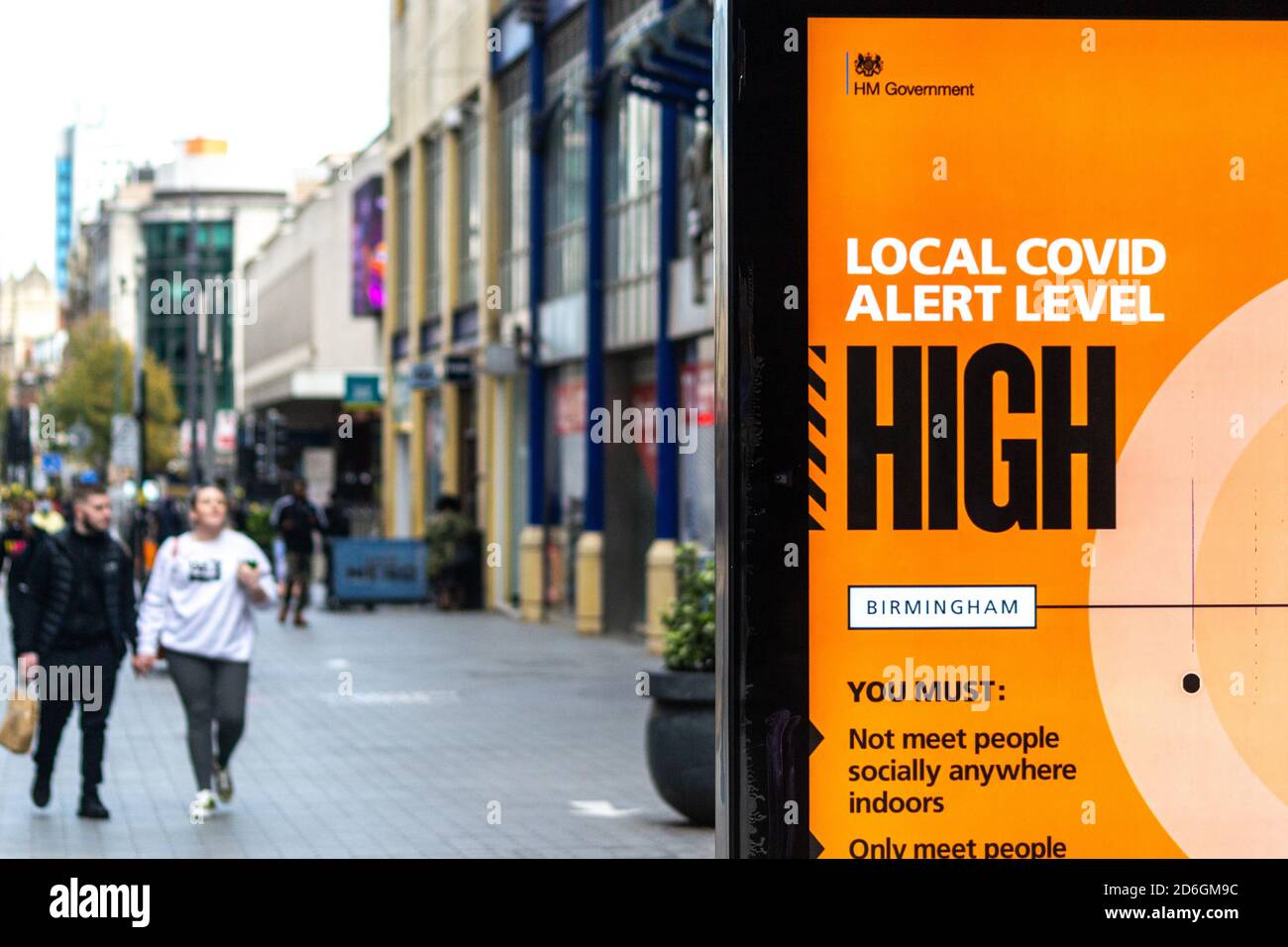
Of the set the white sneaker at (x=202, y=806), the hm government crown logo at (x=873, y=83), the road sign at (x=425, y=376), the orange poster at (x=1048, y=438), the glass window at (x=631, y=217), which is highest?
the glass window at (x=631, y=217)

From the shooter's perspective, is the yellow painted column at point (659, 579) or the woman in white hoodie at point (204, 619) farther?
the yellow painted column at point (659, 579)

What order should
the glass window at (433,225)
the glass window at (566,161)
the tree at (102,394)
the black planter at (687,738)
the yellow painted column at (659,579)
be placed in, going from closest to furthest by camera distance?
the black planter at (687,738)
the yellow painted column at (659,579)
the glass window at (566,161)
the glass window at (433,225)
the tree at (102,394)

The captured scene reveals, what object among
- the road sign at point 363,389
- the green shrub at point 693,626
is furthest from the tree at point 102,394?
the green shrub at point 693,626

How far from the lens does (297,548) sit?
3059 cm

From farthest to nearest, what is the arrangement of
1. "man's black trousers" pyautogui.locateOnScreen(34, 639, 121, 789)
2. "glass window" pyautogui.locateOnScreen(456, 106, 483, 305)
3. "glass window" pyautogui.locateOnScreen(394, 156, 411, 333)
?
"glass window" pyautogui.locateOnScreen(394, 156, 411, 333) → "glass window" pyautogui.locateOnScreen(456, 106, 483, 305) → "man's black trousers" pyautogui.locateOnScreen(34, 639, 121, 789)

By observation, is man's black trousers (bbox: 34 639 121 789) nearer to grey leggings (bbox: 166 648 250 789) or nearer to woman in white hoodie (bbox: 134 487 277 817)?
woman in white hoodie (bbox: 134 487 277 817)

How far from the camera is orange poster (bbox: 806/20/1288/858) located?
4422 mm

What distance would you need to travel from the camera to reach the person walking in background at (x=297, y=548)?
1199 inches

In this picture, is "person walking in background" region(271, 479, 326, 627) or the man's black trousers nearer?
the man's black trousers

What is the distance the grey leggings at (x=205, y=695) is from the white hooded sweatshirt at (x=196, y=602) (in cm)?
7

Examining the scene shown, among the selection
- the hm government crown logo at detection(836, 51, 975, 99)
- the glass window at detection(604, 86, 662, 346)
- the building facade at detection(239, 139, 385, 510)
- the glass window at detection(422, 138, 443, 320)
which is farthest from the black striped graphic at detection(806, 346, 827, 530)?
the building facade at detection(239, 139, 385, 510)

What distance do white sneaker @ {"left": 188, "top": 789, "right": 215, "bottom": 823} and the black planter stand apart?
2.44 m

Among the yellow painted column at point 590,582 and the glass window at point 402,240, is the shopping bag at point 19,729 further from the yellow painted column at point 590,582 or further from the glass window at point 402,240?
the glass window at point 402,240
